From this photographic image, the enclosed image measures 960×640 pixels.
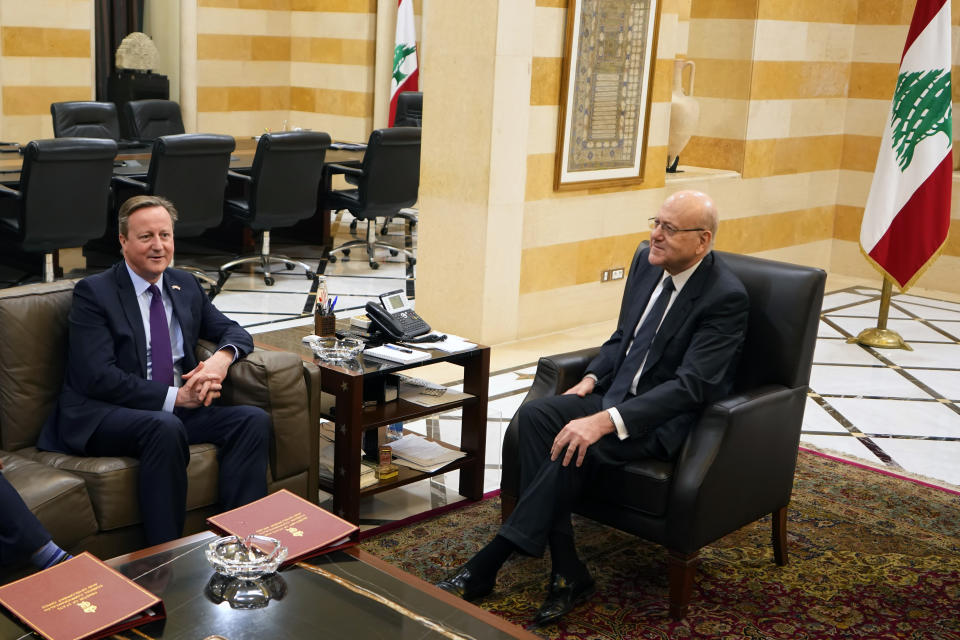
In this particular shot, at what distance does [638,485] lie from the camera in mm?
3352

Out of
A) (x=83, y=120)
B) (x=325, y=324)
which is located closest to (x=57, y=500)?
(x=325, y=324)

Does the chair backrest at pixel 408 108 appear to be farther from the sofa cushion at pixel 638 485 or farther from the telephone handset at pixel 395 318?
the sofa cushion at pixel 638 485

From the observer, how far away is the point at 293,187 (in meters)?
7.80

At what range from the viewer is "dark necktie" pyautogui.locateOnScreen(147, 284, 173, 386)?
3518mm

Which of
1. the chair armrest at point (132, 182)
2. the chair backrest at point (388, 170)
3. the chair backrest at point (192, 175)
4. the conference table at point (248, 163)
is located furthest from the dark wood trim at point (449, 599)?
the chair backrest at point (388, 170)

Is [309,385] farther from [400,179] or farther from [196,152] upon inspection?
[400,179]

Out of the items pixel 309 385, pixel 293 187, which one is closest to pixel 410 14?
pixel 293 187

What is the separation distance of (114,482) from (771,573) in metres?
2.19

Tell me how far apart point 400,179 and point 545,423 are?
17.1ft

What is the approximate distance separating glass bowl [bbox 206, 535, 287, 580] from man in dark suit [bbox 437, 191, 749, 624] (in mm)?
845

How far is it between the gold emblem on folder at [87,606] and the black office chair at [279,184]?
17.7 feet

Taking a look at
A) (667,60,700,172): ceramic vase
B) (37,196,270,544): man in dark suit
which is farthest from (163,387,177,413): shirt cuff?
(667,60,700,172): ceramic vase

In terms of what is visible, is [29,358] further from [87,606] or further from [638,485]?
[638,485]

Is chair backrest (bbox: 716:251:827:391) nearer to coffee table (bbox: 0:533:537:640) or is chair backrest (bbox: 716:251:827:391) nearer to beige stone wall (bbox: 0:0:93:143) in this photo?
coffee table (bbox: 0:533:537:640)
